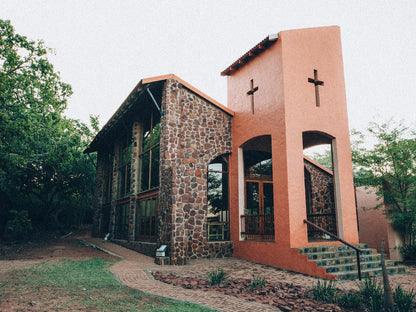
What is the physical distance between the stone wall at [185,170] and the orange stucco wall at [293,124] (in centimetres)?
126

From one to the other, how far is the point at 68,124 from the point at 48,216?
883cm

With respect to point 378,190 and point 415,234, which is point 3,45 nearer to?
point 378,190

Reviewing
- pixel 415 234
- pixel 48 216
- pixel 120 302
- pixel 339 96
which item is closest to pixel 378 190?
pixel 415 234

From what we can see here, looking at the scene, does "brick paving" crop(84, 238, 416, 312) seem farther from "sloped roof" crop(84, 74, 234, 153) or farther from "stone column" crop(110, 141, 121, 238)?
"sloped roof" crop(84, 74, 234, 153)

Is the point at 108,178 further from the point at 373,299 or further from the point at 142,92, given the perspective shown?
the point at 373,299

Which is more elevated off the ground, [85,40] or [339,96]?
[85,40]

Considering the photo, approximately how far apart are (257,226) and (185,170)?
125 inches

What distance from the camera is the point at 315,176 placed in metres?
13.7

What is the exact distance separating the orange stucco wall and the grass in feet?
15.3

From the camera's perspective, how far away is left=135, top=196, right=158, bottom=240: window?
36.9 feet

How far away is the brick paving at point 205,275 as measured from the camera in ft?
16.2

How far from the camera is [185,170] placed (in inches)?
408

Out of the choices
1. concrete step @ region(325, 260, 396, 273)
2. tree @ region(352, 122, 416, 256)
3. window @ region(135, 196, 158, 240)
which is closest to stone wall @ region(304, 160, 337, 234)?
tree @ region(352, 122, 416, 256)

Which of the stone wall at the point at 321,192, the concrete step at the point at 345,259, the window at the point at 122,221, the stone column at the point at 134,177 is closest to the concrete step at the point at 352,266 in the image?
the concrete step at the point at 345,259
